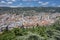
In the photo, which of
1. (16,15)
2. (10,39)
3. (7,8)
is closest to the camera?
(10,39)

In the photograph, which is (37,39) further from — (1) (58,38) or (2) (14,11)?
(2) (14,11)

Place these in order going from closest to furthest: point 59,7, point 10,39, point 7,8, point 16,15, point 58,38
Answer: point 58,38
point 10,39
point 7,8
point 59,7
point 16,15

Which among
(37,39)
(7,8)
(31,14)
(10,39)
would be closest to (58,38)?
(37,39)

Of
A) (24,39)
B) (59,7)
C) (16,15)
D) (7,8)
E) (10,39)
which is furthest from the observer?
Result: (16,15)

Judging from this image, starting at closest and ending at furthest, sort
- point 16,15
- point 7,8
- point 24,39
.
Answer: point 24,39 < point 7,8 < point 16,15

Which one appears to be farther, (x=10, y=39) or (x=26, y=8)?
(x=26, y=8)

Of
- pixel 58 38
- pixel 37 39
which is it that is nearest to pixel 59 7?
pixel 58 38

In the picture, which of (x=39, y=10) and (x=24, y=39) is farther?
(x=39, y=10)

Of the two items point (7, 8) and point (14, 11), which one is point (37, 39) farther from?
point (14, 11)

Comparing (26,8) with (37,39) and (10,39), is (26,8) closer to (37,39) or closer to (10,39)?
(10,39)
